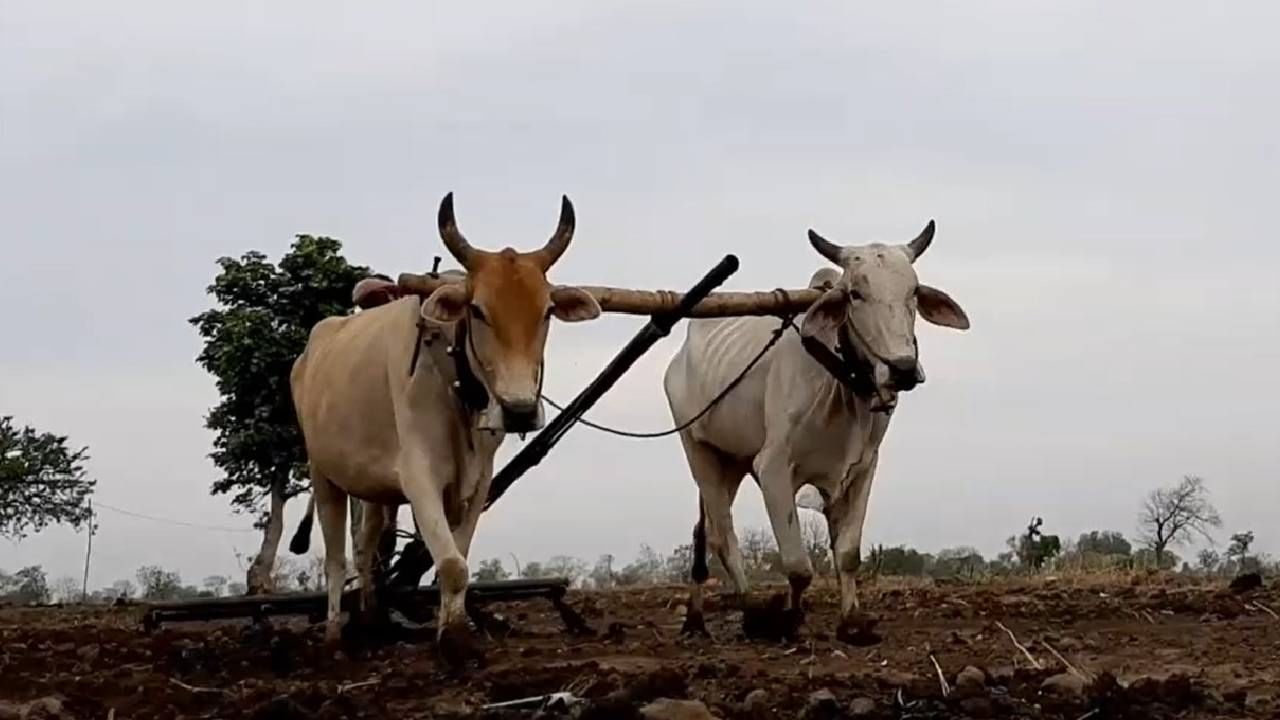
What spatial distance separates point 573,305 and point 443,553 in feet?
4.24

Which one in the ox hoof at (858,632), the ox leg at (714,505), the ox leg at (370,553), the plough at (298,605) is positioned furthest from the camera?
the ox leg at (714,505)

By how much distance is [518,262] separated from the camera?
22.9 feet

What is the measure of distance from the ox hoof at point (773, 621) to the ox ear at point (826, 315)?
4.24ft

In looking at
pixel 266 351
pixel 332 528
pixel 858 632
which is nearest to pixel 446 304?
pixel 858 632

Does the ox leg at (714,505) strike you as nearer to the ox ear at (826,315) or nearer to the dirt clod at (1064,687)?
the ox ear at (826,315)

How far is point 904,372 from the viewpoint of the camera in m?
7.36

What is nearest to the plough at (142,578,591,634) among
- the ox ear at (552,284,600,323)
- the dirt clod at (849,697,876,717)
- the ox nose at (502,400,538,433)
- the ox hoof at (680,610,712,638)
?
the ox hoof at (680,610,712,638)

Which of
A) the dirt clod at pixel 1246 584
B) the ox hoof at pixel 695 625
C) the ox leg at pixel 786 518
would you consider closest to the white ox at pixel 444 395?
the ox leg at pixel 786 518

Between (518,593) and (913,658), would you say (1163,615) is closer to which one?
(913,658)

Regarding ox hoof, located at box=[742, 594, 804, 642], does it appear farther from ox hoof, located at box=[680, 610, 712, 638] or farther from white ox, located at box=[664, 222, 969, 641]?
ox hoof, located at box=[680, 610, 712, 638]

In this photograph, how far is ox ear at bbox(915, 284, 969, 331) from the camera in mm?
7973

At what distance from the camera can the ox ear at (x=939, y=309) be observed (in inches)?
314

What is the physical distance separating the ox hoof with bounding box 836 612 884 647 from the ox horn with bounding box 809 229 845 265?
5.81ft

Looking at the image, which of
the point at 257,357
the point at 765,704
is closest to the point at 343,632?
the point at 765,704
